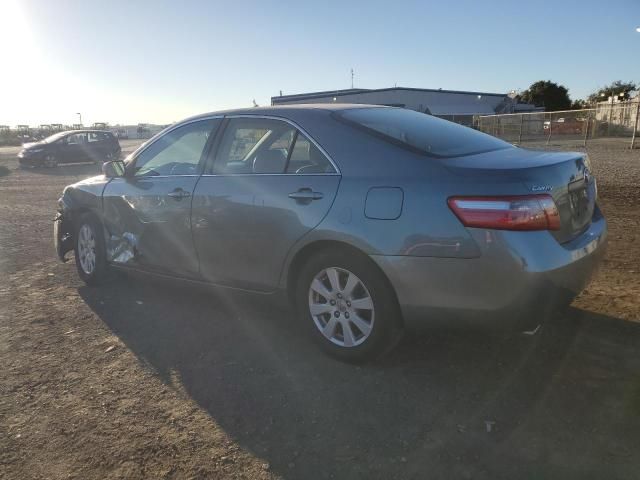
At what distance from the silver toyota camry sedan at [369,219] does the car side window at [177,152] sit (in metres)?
0.02

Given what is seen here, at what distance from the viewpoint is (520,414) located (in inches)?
112

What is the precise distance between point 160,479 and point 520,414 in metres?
1.85

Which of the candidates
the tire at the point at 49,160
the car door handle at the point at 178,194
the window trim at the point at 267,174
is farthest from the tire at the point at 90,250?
the tire at the point at 49,160

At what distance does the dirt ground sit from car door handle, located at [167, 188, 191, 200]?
0.75 meters

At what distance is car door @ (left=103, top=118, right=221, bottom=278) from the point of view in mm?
4277

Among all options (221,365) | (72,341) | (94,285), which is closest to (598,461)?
(221,365)

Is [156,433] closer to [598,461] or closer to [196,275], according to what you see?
[196,275]

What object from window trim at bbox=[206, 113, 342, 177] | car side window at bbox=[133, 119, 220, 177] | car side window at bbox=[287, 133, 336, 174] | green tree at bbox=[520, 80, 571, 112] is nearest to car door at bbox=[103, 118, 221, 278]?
car side window at bbox=[133, 119, 220, 177]

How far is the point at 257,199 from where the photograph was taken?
3.72 m

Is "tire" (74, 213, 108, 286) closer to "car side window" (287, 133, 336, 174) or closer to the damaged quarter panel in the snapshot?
the damaged quarter panel

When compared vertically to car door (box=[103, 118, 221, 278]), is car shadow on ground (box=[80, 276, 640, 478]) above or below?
below

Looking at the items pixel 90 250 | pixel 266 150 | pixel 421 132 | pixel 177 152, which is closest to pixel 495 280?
pixel 421 132

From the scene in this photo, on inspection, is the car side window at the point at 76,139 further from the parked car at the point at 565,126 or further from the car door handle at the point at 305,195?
the car door handle at the point at 305,195

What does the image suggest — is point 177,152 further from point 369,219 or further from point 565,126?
point 565,126
